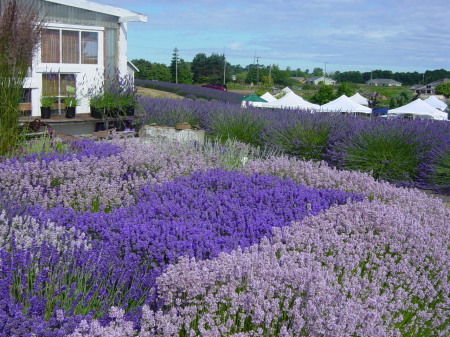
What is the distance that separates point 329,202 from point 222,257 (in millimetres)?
2018

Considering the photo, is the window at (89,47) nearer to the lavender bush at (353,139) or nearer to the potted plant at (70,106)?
the potted plant at (70,106)

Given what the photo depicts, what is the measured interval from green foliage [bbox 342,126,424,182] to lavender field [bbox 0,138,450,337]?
2.53m

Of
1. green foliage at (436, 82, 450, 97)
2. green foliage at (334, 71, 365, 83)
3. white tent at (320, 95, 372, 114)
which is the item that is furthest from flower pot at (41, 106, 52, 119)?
green foliage at (334, 71, 365, 83)

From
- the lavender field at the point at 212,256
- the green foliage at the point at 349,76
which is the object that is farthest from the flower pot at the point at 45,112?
the green foliage at the point at 349,76

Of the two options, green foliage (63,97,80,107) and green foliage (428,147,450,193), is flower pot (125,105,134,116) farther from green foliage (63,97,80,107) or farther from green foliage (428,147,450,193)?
green foliage (428,147,450,193)

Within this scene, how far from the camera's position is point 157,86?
31.7 m

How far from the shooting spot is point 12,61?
5.42m

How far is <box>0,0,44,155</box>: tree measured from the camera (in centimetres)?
539

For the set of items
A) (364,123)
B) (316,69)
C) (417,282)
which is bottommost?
(417,282)

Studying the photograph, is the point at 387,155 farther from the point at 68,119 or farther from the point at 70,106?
the point at 70,106

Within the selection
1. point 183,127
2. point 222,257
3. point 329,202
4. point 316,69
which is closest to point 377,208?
point 329,202

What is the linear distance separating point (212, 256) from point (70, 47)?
8.85m

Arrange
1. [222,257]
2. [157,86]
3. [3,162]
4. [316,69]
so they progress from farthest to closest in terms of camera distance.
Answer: [316,69] < [157,86] < [3,162] < [222,257]

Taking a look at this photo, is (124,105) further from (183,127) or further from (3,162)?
(3,162)
